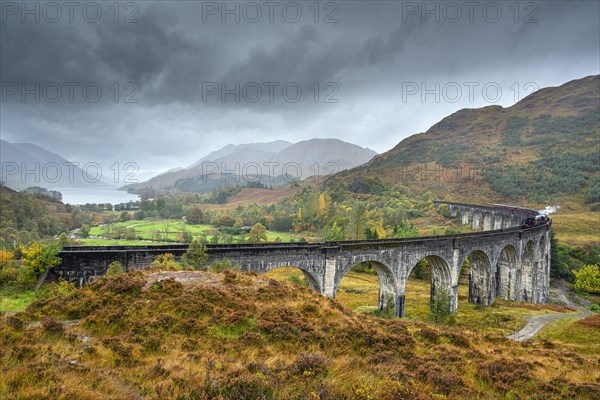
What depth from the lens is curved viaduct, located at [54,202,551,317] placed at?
2444 centimetres

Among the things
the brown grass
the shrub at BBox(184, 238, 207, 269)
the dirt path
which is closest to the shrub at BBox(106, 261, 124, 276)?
the shrub at BBox(184, 238, 207, 269)

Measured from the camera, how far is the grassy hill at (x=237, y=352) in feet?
27.4

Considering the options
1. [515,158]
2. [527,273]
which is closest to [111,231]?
[527,273]

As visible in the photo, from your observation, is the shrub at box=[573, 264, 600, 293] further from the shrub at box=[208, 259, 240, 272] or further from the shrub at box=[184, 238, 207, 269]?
the shrub at box=[184, 238, 207, 269]

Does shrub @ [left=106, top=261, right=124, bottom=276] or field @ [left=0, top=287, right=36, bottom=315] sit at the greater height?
shrub @ [left=106, top=261, right=124, bottom=276]

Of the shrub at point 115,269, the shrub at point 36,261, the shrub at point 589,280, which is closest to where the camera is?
the shrub at point 36,261

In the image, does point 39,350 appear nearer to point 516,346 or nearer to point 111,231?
point 516,346

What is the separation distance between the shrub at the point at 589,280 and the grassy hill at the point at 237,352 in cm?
5412

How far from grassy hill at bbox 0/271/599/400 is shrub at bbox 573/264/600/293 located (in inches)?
2131

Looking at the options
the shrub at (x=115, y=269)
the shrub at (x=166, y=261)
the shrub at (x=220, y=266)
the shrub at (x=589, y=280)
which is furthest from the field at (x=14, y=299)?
the shrub at (x=589, y=280)

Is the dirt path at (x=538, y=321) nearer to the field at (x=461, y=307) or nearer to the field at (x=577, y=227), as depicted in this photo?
the field at (x=461, y=307)

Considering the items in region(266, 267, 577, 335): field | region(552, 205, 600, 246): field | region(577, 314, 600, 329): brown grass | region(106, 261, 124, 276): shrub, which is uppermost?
region(106, 261, 124, 276): shrub

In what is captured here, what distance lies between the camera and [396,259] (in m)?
33.4

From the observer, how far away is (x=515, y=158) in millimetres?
197500
